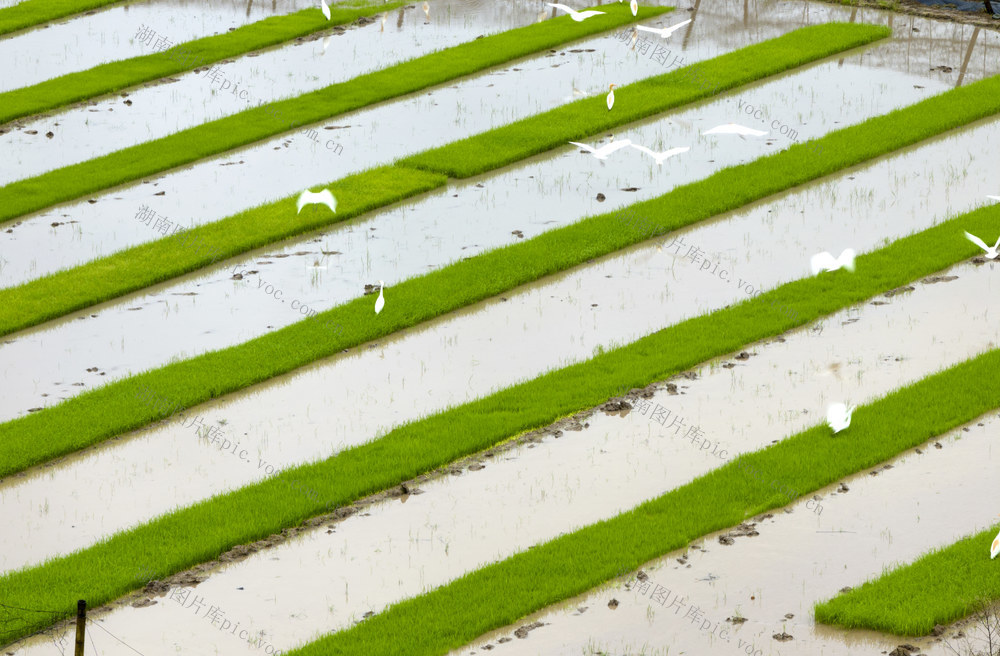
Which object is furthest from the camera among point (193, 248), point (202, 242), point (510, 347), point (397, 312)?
point (202, 242)

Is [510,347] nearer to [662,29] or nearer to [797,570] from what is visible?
[797,570]

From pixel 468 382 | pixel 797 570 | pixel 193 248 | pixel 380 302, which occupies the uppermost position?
pixel 193 248

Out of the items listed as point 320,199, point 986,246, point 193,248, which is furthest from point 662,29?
point 986,246

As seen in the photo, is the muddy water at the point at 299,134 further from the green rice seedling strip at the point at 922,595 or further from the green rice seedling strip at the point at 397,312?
the green rice seedling strip at the point at 922,595

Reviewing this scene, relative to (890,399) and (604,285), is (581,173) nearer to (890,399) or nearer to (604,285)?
(604,285)

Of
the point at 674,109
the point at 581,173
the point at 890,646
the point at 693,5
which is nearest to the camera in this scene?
the point at 890,646

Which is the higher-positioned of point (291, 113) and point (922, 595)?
point (291, 113)

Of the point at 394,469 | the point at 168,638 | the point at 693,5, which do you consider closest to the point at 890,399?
the point at 394,469

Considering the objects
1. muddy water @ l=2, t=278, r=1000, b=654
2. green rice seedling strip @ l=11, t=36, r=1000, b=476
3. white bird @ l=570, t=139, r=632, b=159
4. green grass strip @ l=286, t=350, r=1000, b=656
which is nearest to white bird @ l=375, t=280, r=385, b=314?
green rice seedling strip @ l=11, t=36, r=1000, b=476

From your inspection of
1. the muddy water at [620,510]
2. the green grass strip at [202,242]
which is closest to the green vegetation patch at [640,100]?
the green grass strip at [202,242]
